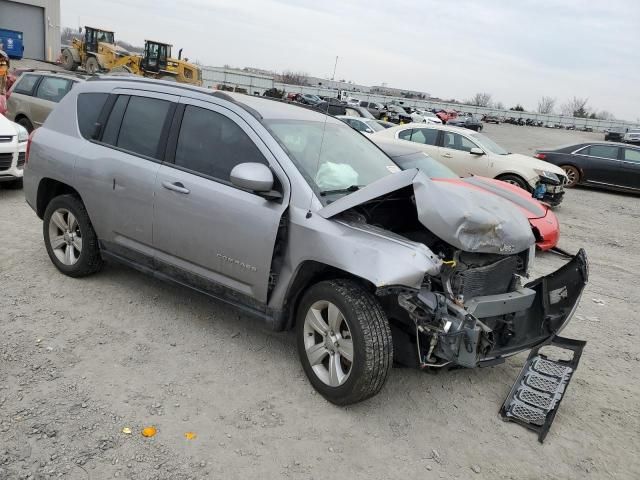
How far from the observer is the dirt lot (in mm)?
2715

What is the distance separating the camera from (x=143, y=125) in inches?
163

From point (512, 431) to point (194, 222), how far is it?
2.50 meters

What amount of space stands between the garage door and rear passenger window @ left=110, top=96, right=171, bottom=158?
4602cm

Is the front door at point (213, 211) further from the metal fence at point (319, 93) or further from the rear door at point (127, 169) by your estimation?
the metal fence at point (319, 93)

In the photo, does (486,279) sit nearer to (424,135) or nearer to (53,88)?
(424,135)

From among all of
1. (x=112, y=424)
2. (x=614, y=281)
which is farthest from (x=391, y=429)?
(x=614, y=281)

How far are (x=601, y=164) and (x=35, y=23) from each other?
45174 millimetres

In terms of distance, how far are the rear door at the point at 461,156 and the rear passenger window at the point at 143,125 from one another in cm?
819

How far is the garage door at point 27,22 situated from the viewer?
134 feet

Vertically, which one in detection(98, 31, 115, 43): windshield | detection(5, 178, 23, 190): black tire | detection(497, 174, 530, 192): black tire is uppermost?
detection(98, 31, 115, 43): windshield

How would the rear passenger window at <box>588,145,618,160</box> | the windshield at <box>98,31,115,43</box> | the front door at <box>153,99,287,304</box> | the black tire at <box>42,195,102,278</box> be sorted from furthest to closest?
1. the windshield at <box>98,31,115,43</box>
2. the rear passenger window at <box>588,145,618,160</box>
3. the black tire at <box>42,195,102,278</box>
4. the front door at <box>153,99,287,304</box>

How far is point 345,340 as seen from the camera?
10.2 feet

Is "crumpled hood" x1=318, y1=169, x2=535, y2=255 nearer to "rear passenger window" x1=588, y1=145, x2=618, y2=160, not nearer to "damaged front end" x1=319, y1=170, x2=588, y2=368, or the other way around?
"damaged front end" x1=319, y1=170, x2=588, y2=368

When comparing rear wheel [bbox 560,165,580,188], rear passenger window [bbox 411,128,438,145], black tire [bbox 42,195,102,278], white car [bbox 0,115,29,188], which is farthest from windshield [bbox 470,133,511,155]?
black tire [bbox 42,195,102,278]
